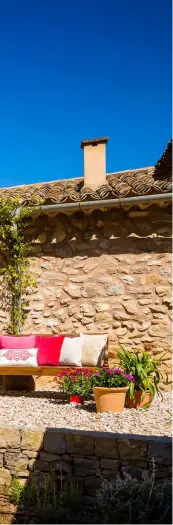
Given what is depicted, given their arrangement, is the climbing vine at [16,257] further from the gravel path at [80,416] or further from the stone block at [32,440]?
the stone block at [32,440]

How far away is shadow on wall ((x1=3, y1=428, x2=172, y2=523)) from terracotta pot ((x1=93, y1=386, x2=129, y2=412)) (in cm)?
102

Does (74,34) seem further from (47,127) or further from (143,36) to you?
(47,127)

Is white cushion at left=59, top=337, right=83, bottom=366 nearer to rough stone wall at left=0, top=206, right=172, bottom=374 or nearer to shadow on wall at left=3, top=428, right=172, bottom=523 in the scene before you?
rough stone wall at left=0, top=206, right=172, bottom=374

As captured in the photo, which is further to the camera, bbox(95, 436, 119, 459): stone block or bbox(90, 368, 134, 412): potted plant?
bbox(90, 368, 134, 412): potted plant

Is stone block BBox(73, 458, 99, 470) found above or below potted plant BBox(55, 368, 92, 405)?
below

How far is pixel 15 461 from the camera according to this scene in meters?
3.80

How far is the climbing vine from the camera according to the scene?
22.0 feet

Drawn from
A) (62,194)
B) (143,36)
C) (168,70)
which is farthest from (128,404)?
(143,36)

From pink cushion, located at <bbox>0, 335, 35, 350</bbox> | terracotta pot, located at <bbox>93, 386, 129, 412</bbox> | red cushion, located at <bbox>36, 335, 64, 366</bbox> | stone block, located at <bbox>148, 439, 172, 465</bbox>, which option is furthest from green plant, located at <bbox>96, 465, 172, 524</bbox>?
pink cushion, located at <bbox>0, 335, 35, 350</bbox>

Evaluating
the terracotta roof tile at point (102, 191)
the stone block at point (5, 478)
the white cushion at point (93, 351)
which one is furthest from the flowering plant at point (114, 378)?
the terracotta roof tile at point (102, 191)

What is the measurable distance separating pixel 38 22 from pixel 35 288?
387cm

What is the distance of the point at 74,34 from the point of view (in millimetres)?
5738

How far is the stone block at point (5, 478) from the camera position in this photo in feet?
12.4

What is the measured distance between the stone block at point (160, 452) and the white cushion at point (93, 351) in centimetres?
225
